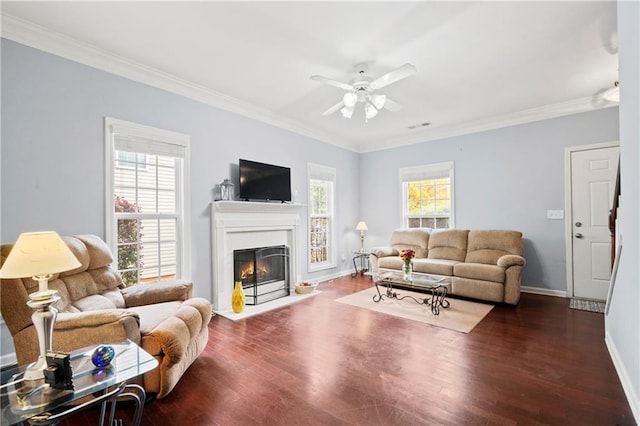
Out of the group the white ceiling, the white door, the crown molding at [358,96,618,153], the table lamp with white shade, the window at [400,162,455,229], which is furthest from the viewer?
the table lamp with white shade

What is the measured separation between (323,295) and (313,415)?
2824 millimetres

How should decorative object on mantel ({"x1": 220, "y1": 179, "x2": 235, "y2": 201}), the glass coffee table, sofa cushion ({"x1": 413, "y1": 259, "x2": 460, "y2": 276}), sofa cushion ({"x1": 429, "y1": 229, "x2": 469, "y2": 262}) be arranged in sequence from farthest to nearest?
sofa cushion ({"x1": 429, "y1": 229, "x2": 469, "y2": 262}) < sofa cushion ({"x1": 413, "y1": 259, "x2": 460, "y2": 276}) < decorative object on mantel ({"x1": 220, "y1": 179, "x2": 235, "y2": 201}) < the glass coffee table

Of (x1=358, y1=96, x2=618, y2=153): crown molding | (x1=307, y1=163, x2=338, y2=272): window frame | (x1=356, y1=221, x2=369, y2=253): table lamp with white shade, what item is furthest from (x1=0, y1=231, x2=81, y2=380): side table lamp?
(x1=358, y1=96, x2=618, y2=153): crown molding

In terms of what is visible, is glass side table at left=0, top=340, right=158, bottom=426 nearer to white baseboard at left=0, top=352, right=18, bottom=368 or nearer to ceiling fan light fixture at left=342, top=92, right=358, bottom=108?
white baseboard at left=0, top=352, right=18, bottom=368

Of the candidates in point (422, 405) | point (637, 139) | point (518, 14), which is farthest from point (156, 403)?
point (518, 14)

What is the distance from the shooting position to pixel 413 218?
5.98 metres

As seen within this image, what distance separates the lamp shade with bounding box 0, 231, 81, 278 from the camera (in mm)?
1414

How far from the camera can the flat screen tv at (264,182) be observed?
4.21 m

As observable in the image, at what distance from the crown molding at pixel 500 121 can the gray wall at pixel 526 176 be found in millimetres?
80

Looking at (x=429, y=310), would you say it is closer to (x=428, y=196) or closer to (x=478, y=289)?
(x=478, y=289)

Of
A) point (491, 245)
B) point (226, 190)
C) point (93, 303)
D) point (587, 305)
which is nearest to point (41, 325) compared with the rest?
A: point (93, 303)

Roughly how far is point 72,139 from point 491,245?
5.44 meters

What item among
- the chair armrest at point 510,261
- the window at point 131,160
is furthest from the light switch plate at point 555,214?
the window at point 131,160

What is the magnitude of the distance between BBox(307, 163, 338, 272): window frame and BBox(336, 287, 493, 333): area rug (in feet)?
3.82
